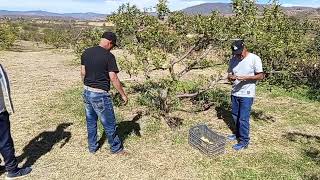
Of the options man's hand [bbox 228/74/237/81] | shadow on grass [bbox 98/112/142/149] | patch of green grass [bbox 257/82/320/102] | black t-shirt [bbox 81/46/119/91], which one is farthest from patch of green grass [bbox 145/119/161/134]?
patch of green grass [bbox 257/82/320/102]

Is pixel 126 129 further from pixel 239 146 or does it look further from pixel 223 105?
pixel 223 105

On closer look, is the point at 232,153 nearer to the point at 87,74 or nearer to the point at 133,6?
the point at 87,74

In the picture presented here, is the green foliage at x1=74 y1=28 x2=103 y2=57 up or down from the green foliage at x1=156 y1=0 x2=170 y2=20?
down

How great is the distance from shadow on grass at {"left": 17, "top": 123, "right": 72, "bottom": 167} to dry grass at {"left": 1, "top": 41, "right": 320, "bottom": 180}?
0.07 ft

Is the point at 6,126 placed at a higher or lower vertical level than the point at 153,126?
higher

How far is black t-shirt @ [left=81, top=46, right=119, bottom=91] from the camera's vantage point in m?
6.10

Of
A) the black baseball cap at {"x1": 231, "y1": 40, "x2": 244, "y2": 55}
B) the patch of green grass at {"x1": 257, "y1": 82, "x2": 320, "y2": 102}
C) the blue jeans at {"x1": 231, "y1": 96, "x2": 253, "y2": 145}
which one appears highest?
the black baseball cap at {"x1": 231, "y1": 40, "x2": 244, "y2": 55}

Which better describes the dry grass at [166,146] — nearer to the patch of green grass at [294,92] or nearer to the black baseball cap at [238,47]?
the patch of green grass at [294,92]

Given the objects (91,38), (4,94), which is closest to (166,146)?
(4,94)

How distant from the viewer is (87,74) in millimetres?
6273

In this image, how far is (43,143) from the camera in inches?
302

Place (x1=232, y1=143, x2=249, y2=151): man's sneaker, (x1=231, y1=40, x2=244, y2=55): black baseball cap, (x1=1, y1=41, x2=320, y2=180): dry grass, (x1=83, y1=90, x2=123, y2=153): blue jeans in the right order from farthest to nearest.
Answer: (x1=232, y1=143, x2=249, y2=151): man's sneaker
(x1=231, y1=40, x2=244, y2=55): black baseball cap
(x1=1, y1=41, x2=320, y2=180): dry grass
(x1=83, y1=90, x2=123, y2=153): blue jeans

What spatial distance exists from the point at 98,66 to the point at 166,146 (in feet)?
7.78

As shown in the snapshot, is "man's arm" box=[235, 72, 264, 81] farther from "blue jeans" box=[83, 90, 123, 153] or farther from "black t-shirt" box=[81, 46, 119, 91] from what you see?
"blue jeans" box=[83, 90, 123, 153]
